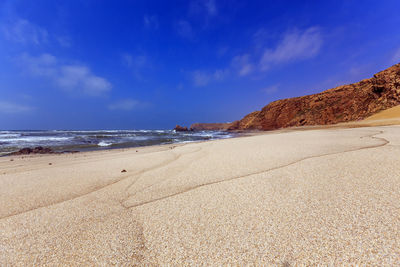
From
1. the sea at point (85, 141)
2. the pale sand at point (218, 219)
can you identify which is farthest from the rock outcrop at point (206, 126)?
the pale sand at point (218, 219)

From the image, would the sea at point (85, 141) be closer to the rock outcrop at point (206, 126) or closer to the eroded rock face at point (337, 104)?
the eroded rock face at point (337, 104)

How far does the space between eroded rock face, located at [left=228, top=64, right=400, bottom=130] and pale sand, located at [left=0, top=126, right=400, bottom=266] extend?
67.8ft

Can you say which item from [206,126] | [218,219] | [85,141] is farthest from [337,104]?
[206,126]

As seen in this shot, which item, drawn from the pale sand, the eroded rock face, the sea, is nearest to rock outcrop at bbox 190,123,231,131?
the eroded rock face

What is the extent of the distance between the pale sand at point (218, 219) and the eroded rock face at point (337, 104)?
2065 cm

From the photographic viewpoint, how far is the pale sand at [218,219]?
820 millimetres

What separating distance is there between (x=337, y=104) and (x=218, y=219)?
28.1 metres

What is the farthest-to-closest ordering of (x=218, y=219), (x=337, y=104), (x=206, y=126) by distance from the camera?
(x=206, y=126) → (x=337, y=104) → (x=218, y=219)

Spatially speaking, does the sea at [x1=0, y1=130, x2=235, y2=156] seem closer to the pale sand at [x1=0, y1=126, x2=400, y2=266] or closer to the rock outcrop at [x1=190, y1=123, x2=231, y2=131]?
the pale sand at [x1=0, y1=126, x2=400, y2=266]

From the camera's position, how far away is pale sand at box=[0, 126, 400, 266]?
2.69 ft

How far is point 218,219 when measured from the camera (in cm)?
111

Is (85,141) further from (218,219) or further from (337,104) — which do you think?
(337,104)

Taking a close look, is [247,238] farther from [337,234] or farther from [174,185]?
[174,185]

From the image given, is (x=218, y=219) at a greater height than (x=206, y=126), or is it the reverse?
(x=206, y=126)
